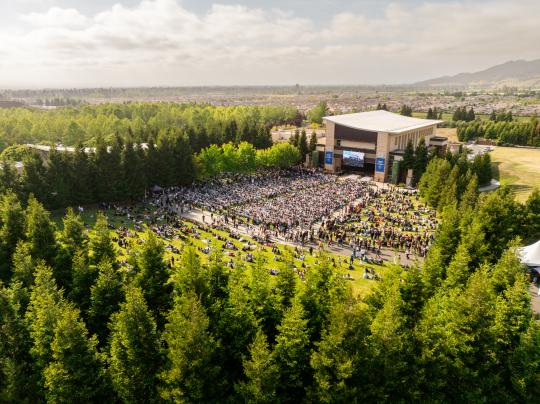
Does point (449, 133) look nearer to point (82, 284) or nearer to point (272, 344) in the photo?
point (272, 344)

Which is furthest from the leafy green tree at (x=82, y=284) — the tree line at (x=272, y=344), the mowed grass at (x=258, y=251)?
the mowed grass at (x=258, y=251)

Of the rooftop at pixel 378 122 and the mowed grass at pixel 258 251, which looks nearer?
the mowed grass at pixel 258 251

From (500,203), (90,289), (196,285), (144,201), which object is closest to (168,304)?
(196,285)

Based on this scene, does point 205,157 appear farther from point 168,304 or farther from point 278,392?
point 278,392

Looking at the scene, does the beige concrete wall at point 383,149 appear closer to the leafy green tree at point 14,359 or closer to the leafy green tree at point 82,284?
the leafy green tree at point 82,284

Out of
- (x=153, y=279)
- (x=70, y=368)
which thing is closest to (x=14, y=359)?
(x=70, y=368)

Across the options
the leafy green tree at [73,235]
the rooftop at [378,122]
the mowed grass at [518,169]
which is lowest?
the mowed grass at [518,169]

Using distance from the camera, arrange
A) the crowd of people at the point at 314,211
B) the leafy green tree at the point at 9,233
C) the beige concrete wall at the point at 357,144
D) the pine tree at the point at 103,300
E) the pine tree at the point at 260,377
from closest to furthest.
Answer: the pine tree at the point at 260,377, the pine tree at the point at 103,300, the leafy green tree at the point at 9,233, the crowd of people at the point at 314,211, the beige concrete wall at the point at 357,144
